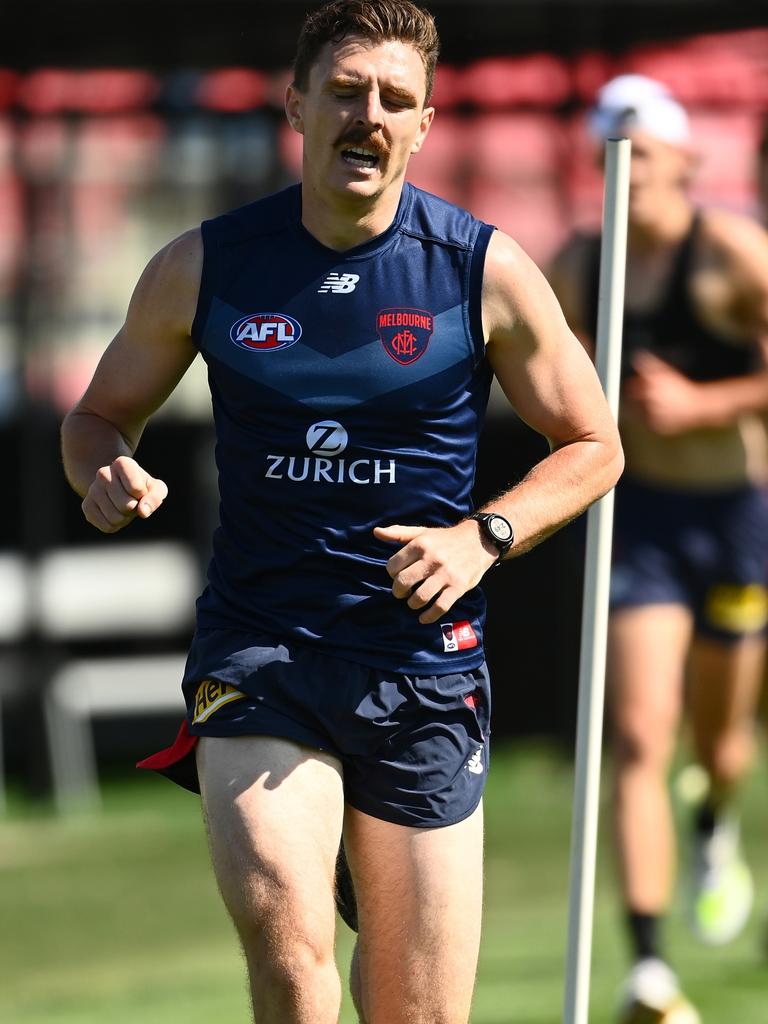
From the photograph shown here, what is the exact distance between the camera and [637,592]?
668 centimetres

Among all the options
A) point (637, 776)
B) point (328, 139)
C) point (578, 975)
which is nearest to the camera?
point (328, 139)

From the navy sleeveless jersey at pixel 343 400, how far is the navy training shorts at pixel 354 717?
0.16 ft

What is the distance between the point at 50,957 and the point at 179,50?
17.1 ft

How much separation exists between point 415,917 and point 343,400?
1053 millimetres

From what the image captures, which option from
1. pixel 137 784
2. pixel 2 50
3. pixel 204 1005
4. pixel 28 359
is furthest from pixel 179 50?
pixel 204 1005

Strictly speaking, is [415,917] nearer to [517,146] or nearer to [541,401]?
[541,401]

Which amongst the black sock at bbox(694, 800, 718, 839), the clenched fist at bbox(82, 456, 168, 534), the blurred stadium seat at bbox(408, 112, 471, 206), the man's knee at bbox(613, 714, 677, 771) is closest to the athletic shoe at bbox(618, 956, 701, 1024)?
the man's knee at bbox(613, 714, 677, 771)

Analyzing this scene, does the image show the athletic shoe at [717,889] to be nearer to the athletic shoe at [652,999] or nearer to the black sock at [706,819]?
the black sock at [706,819]

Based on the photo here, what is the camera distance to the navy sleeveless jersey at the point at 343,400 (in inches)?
158

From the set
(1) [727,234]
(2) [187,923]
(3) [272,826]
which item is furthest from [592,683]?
(2) [187,923]

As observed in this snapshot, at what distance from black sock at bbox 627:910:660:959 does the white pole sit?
1.80 metres

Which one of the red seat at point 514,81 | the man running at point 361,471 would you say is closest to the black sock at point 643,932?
the man running at point 361,471

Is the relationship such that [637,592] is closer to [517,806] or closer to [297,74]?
[297,74]

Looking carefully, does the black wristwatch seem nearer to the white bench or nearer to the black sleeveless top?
the black sleeveless top
